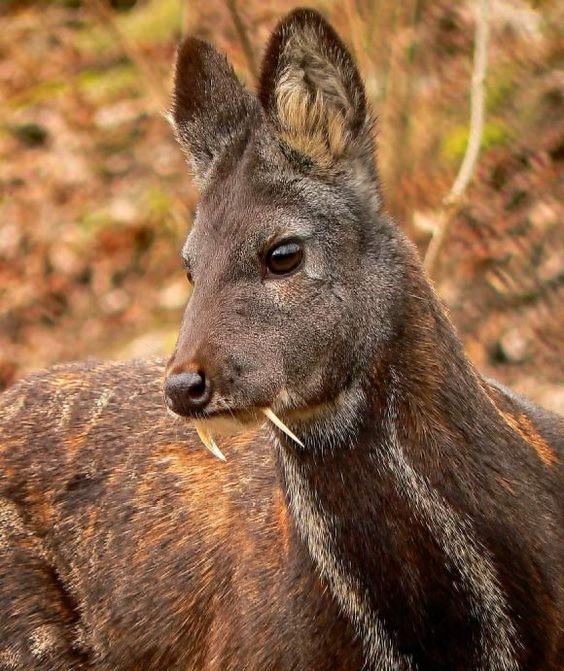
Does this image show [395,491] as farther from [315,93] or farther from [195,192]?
[195,192]

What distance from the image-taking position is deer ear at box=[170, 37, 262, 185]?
5.33 metres

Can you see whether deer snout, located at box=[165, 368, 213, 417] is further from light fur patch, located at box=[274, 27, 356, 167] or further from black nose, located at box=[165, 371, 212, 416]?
light fur patch, located at box=[274, 27, 356, 167]

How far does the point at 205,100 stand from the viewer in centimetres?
539

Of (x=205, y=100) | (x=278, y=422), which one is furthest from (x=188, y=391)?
(x=205, y=100)

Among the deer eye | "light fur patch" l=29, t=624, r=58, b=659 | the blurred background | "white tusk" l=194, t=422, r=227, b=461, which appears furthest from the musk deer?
the blurred background

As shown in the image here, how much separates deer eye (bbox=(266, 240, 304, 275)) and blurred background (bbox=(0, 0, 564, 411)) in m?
2.82

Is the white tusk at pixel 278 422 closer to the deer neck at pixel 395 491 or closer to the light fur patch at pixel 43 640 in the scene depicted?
the deer neck at pixel 395 491

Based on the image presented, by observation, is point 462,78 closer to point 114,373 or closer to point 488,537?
point 114,373

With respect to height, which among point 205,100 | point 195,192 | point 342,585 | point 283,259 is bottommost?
point 342,585

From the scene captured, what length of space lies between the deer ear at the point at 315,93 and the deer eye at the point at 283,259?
0.44 metres

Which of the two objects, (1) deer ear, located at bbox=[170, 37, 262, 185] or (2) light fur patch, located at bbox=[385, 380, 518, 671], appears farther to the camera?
(1) deer ear, located at bbox=[170, 37, 262, 185]

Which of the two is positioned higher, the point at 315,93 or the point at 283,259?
the point at 315,93

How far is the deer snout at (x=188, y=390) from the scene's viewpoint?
14.5 feet

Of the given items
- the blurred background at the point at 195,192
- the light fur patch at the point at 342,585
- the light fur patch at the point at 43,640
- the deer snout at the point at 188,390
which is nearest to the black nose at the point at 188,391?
the deer snout at the point at 188,390
